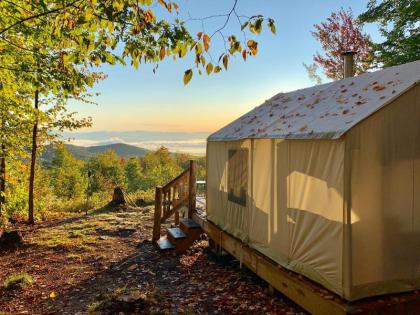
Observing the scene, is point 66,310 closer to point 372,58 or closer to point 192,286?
point 192,286

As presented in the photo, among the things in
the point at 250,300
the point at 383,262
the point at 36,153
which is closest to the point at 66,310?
the point at 250,300

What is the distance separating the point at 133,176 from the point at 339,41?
187 ft

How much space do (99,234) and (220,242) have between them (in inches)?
193

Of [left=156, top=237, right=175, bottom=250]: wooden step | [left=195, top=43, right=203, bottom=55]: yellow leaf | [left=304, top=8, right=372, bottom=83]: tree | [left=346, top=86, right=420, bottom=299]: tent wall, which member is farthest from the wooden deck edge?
[left=304, top=8, right=372, bottom=83]: tree

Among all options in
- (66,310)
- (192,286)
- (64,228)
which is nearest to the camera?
(66,310)

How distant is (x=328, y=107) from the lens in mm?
5352

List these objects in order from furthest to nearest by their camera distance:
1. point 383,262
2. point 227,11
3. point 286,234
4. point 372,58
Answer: point 372,58 → point 286,234 → point 383,262 → point 227,11

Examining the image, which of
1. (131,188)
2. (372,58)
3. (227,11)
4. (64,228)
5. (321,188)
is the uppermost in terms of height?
(372,58)

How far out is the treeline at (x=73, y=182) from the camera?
13.7 meters

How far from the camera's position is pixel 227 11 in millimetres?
2664

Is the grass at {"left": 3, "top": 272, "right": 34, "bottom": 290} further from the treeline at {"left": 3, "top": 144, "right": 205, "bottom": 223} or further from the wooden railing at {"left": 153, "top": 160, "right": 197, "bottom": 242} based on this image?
the treeline at {"left": 3, "top": 144, "right": 205, "bottom": 223}

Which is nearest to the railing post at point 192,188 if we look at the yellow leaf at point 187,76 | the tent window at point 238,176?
the tent window at point 238,176

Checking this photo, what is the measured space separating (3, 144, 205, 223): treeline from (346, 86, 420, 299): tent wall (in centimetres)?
665

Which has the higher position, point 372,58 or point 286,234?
point 372,58
